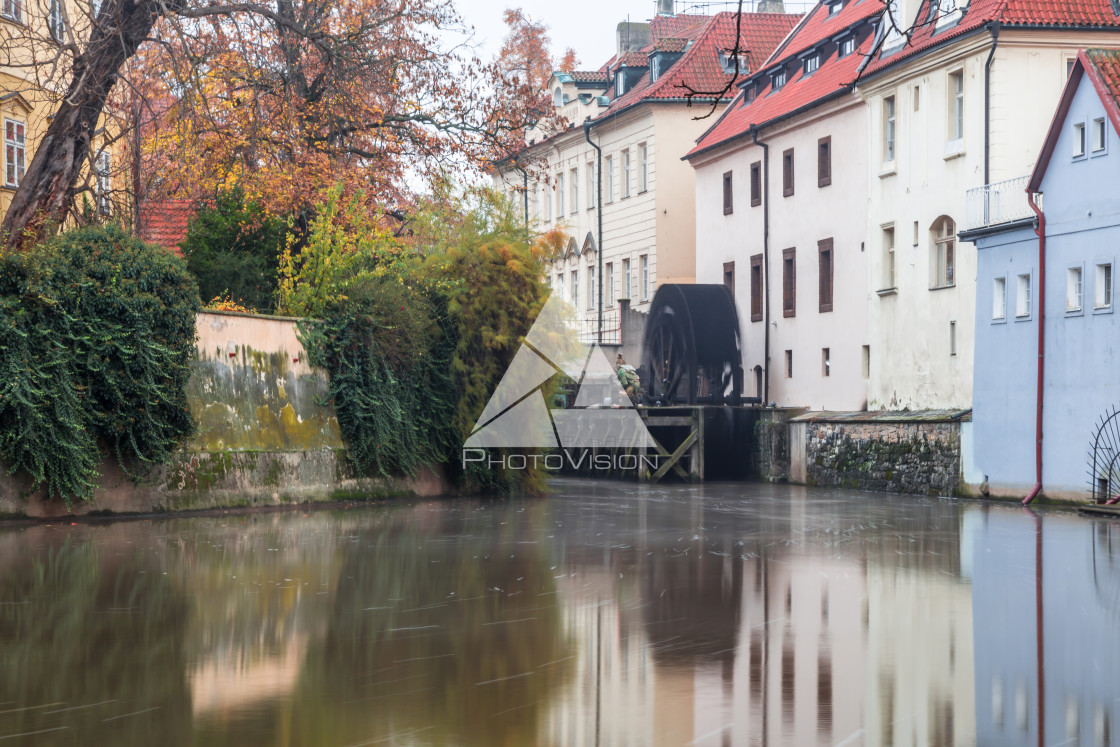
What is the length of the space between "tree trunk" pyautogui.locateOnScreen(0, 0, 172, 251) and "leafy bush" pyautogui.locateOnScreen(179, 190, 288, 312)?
8.18 metres

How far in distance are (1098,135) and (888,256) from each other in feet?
30.1

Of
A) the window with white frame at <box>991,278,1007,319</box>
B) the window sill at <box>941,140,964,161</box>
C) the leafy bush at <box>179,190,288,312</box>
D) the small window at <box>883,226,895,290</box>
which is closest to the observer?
the window with white frame at <box>991,278,1007,319</box>

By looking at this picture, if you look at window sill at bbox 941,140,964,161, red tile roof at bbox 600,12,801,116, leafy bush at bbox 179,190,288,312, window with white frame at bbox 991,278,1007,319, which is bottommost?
window with white frame at bbox 991,278,1007,319

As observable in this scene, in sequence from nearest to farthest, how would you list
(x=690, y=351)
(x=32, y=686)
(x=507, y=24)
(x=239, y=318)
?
(x=32, y=686), (x=239, y=318), (x=690, y=351), (x=507, y=24)

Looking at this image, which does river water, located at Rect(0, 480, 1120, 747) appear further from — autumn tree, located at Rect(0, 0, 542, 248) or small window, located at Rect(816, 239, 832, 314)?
small window, located at Rect(816, 239, 832, 314)

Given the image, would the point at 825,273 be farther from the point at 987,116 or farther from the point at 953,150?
the point at 987,116

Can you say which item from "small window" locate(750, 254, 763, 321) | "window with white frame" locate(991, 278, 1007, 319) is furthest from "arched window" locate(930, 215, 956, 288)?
"small window" locate(750, 254, 763, 321)

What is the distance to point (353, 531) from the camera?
20.2m

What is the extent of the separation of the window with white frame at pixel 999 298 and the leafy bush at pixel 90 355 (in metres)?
15.8

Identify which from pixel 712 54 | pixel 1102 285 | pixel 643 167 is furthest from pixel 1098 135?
pixel 712 54

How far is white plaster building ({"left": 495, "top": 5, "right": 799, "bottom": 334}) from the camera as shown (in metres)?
50.0

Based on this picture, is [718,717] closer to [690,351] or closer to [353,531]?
[353,531]

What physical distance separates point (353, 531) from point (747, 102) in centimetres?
3017

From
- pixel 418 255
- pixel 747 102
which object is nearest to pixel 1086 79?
pixel 418 255
